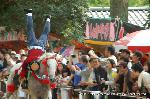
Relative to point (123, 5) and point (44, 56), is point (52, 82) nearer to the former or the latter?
point (44, 56)

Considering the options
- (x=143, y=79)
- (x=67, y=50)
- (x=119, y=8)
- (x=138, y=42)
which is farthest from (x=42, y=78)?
(x=67, y=50)

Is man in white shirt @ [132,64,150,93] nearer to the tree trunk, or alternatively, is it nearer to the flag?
the tree trunk

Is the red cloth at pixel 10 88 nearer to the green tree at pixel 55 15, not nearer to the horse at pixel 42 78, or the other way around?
the horse at pixel 42 78

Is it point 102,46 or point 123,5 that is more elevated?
point 123,5

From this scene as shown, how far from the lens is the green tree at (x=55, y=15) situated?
2348 centimetres

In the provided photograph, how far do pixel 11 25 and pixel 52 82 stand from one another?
1054 centimetres

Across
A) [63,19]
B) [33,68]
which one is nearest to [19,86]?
[33,68]

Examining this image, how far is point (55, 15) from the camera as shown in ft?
76.9

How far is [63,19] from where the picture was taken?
23953mm

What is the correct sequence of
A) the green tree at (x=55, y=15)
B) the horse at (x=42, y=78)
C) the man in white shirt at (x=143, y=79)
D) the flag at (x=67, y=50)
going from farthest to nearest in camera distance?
the flag at (x=67, y=50) → the green tree at (x=55, y=15) → the horse at (x=42, y=78) → the man in white shirt at (x=143, y=79)

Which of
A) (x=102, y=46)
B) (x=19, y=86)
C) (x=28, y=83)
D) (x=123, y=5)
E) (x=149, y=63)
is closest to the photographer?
(x=149, y=63)

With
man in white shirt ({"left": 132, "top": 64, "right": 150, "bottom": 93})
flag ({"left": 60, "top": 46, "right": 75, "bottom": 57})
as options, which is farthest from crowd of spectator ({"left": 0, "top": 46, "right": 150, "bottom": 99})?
flag ({"left": 60, "top": 46, "right": 75, "bottom": 57})

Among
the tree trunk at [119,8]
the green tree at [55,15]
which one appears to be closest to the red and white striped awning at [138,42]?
the tree trunk at [119,8]

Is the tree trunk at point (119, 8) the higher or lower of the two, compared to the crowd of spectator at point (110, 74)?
higher
